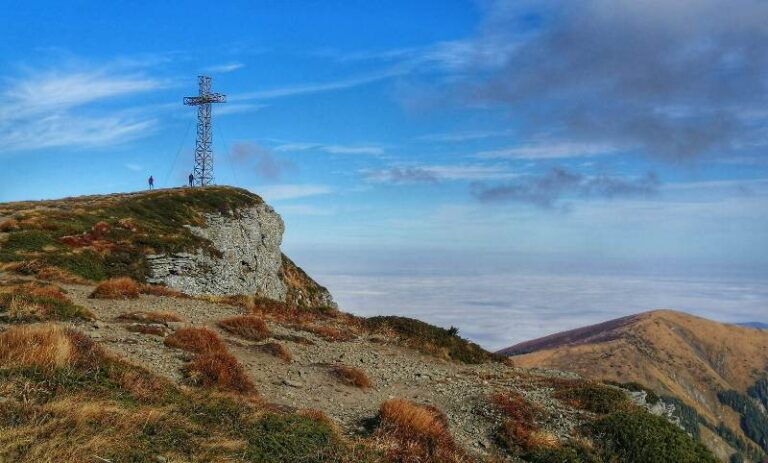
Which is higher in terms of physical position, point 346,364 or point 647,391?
point 346,364

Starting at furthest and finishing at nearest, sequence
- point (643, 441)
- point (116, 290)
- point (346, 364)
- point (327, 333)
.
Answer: point (116, 290), point (327, 333), point (346, 364), point (643, 441)

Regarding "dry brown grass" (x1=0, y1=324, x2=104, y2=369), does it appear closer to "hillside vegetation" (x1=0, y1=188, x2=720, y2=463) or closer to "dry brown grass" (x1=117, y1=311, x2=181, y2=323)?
"hillside vegetation" (x1=0, y1=188, x2=720, y2=463)

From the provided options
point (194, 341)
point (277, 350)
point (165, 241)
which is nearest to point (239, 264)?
point (165, 241)

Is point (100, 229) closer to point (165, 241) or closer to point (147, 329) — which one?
point (165, 241)

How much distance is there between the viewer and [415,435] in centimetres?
1280

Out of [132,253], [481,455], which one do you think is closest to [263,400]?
[481,455]

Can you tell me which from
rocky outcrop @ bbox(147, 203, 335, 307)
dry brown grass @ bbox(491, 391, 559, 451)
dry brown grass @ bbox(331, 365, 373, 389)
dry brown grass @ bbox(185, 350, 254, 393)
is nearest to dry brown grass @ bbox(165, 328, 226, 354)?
dry brown grass @ bbox(185, 350, 254, 393)

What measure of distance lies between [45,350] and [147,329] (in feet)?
26.5

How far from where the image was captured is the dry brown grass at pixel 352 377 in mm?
17844

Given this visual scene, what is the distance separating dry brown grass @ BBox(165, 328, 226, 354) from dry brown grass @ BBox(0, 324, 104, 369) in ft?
15.2

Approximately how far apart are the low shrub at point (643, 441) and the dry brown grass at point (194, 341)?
12.5 m

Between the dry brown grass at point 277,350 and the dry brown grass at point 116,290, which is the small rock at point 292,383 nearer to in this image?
the dry brown grass at point 277,350

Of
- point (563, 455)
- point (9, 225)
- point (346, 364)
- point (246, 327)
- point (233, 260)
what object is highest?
point (9, 225)

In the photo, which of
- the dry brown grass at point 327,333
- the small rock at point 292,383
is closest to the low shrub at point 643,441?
the small rock at point 292,383
